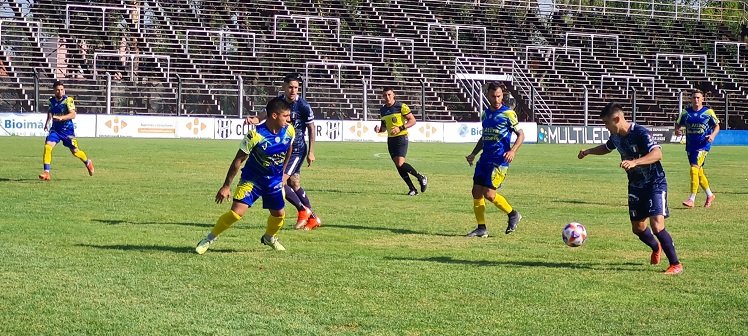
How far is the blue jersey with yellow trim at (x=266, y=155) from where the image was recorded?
10719 millimetres

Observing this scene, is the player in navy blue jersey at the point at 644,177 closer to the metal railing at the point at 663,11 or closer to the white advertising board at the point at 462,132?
the white advertising board at the point at 462,132

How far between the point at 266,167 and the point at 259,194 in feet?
0.96

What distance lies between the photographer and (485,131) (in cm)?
1389

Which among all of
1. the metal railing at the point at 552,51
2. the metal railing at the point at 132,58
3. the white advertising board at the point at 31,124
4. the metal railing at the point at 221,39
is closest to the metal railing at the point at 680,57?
the metal railing at the point at 552,51

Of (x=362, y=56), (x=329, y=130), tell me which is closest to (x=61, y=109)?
(x=329, y=130)

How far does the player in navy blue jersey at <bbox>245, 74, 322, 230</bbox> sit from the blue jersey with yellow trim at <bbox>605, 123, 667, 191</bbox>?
15.5 ft

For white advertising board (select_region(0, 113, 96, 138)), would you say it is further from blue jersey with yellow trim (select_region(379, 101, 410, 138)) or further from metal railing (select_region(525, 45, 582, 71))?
blue jersey with yellow trim (select_region(379, 101, 410, 138))

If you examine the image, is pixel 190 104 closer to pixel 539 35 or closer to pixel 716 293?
pixel 539 35

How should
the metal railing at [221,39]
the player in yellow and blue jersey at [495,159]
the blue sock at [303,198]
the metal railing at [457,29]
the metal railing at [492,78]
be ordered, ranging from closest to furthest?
the player in yellow and blue jersey at [495,159] < the blue sock at [303,198] < the metal railing at [221,39] < the metal railing at [492,78] < the metal railing at [457,29]

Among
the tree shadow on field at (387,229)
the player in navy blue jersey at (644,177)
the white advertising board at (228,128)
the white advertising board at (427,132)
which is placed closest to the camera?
the player in navy blue jersey at (644,177)

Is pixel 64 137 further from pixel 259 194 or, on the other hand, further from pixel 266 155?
pixel 266 155

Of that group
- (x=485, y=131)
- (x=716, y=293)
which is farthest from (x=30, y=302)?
(x=485, y=131)

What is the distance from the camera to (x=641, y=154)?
10094 millimetres

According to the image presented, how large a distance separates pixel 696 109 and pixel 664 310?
1153 centimetres
